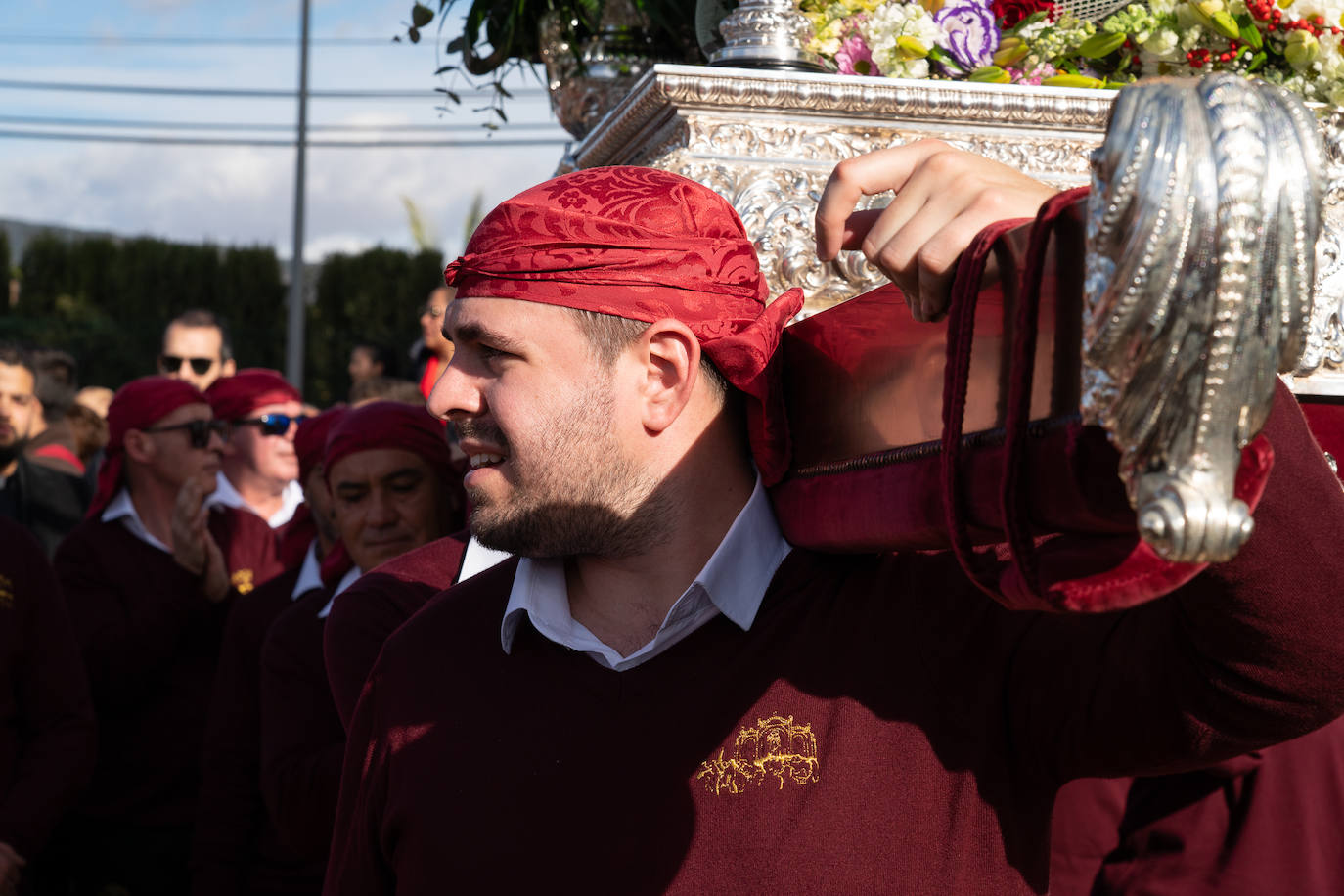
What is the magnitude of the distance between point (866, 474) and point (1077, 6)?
1.21 metres

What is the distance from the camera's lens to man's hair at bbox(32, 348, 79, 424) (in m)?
6.89

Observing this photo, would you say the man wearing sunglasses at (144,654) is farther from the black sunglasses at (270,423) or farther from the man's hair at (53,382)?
the man's hair at (53,382)

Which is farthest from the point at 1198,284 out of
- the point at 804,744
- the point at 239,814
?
the point at 239,814

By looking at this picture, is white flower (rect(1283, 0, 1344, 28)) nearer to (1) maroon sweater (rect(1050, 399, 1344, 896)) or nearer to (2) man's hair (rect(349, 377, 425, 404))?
(1) maroon sweater (rect(1050, 399, 1344, 896))

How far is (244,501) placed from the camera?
5.43 m

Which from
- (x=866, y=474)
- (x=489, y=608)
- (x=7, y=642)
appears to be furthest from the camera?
(x=7, y=642)

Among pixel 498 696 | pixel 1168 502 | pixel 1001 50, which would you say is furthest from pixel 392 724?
pixel 1001 50

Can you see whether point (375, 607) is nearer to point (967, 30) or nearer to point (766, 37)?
point (766, 37)

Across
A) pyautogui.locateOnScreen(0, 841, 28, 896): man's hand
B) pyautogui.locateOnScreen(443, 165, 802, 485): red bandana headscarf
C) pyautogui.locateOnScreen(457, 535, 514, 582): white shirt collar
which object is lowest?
pyautogui.locateOnScreen(0, 841, 28, 896): man's hand

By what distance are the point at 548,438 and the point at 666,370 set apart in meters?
0.18

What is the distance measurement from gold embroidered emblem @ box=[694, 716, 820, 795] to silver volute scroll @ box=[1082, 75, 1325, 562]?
0.76 meters

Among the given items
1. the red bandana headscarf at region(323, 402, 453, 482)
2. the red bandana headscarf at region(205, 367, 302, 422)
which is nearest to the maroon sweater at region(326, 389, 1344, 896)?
the red bandana headscarf at region(323, 402, 453, 482)

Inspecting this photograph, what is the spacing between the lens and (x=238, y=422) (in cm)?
570

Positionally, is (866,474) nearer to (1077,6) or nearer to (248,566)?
(1077,6)
